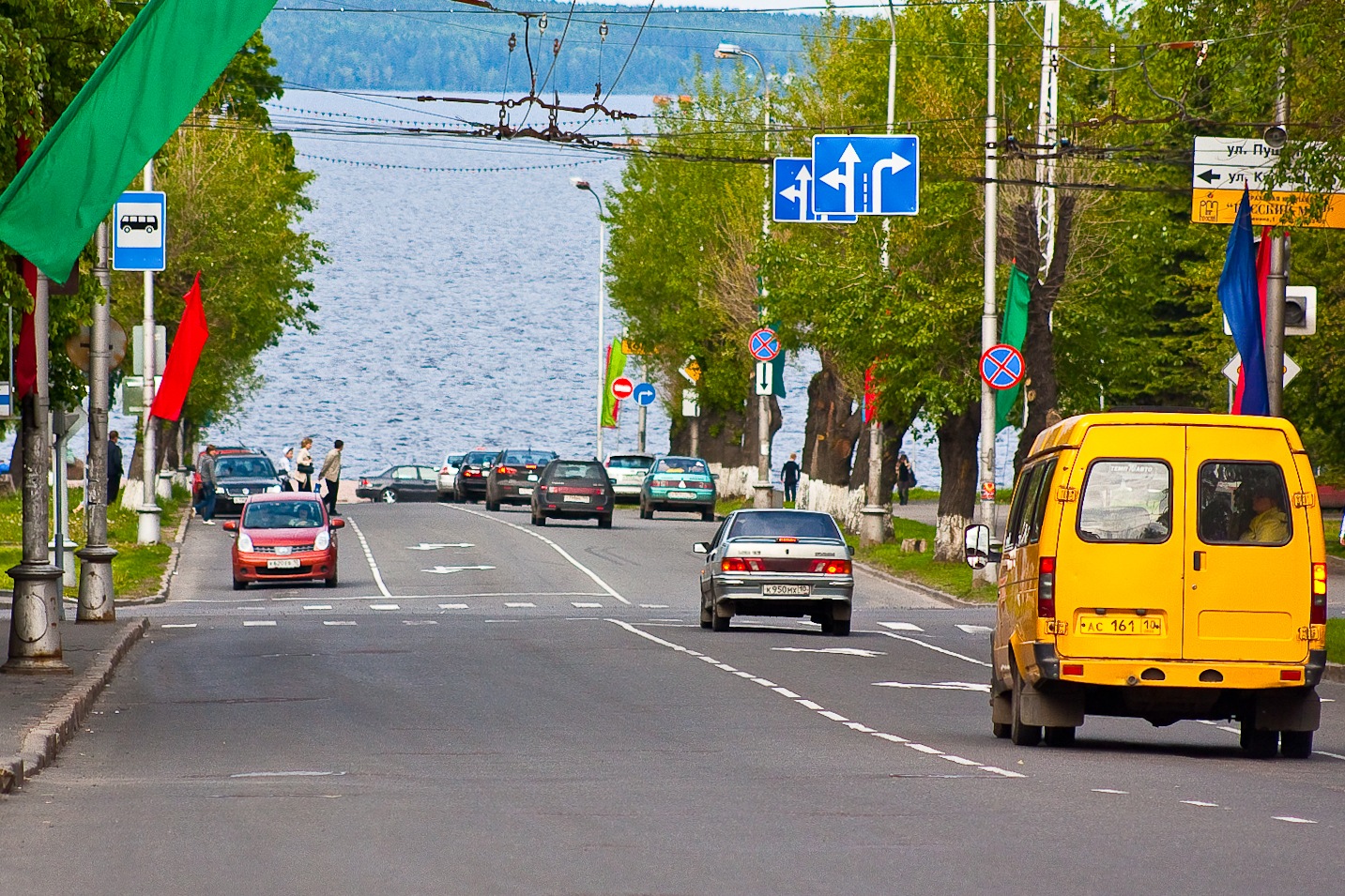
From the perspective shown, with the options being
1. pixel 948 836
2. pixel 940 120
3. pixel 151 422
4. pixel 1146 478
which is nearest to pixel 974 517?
pixel 940 120

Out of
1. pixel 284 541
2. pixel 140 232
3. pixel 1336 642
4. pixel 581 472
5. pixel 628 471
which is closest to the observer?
pixel 1336 642

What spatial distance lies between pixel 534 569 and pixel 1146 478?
27.3 m

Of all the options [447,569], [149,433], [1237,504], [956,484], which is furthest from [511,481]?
[1237,504]

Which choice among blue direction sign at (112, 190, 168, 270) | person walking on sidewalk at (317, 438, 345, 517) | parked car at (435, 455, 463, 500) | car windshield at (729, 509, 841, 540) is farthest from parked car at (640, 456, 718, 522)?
car windshield at (729, 509, 841, 540)

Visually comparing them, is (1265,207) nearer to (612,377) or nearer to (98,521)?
(98,521)

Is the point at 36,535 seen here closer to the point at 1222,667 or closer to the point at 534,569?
the point at 1222,667

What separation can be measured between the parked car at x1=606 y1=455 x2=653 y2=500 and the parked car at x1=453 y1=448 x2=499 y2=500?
17.1 ft

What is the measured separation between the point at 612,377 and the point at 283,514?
161 feet

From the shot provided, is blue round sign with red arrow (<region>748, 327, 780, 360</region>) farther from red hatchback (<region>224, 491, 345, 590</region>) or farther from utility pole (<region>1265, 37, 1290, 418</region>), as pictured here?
utility pole (<region>1265, 37, 1290, 418</region>)

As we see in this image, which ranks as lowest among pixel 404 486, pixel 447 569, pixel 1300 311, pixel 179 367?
pixel 447 569

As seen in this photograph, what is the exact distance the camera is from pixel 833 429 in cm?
5419

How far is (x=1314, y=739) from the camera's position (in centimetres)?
1647

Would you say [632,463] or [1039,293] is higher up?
[1039,293]

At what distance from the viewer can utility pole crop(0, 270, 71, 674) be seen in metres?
19.6
